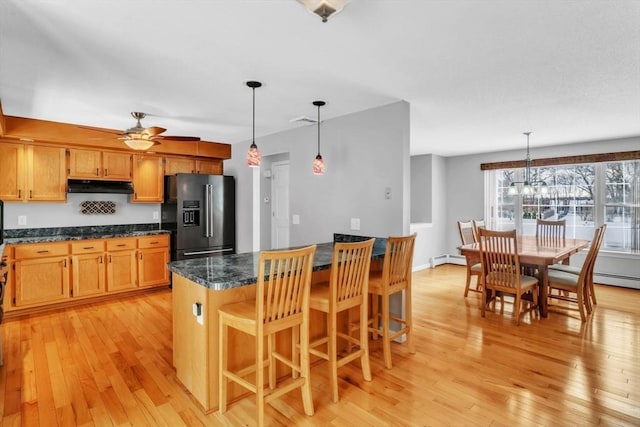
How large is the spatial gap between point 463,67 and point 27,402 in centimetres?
Result: 379

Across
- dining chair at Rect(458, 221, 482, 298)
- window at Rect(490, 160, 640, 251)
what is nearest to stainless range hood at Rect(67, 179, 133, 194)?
dining chair at Rect(458, 221, 482, 298)

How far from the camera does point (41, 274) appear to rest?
4086mm

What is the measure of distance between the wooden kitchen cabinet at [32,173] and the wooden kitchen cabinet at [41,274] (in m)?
0.68

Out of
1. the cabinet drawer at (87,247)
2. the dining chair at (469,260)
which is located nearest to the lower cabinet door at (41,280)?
the cabinet drawer at (87,247)

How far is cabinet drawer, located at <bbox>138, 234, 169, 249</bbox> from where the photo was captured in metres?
4.86

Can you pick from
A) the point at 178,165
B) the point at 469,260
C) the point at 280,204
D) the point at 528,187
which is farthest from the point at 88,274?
the point at 528,187

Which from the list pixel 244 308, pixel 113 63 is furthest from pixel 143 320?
pixel 113 63

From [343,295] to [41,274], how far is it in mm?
3873

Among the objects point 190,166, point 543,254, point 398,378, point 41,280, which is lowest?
point 398,378

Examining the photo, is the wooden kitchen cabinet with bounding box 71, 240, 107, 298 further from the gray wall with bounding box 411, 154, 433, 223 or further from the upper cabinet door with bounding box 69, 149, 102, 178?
the gray wall with bounding box 411, 154, 433, 223

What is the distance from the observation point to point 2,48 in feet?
7.25

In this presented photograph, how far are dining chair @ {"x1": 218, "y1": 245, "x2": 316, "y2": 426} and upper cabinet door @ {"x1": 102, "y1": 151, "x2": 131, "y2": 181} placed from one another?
12.1 ft

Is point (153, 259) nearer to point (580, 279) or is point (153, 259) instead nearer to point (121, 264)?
point (121, 264)

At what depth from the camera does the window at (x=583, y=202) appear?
528 cm
